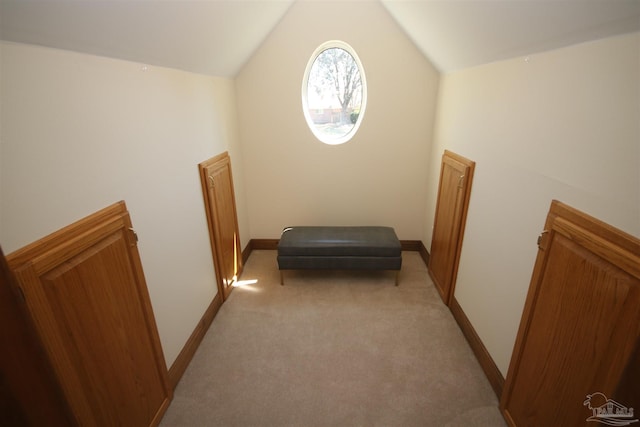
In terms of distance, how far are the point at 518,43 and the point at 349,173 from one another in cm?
207

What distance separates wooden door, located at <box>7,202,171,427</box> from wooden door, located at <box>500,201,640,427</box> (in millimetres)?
1963

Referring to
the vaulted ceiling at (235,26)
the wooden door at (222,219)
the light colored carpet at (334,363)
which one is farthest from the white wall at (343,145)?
the light colored carpet at (334,363)

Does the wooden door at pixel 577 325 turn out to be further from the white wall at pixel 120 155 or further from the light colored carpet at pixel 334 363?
the white wall at pixel 120 155

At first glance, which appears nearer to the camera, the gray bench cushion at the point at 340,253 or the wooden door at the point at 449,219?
the wooden door at the point at 449,219

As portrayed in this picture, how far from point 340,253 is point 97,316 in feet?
6.75

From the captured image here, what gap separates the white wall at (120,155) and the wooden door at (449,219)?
203 cm

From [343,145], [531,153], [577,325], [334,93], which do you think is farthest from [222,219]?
[577,325]

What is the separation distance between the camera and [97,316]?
4.30ft

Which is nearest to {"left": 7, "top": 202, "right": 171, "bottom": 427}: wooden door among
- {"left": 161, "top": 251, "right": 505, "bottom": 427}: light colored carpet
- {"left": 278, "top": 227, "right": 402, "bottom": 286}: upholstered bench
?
{"left": 161, "top": 251, "right": 505, "bottom": 427}: light colored carpet

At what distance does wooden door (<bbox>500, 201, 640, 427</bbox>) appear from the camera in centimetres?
104

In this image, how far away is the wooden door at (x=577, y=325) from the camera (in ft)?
3.42

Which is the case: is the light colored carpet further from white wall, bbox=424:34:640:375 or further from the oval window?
the oval window

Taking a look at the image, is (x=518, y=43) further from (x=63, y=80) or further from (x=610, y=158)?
(x=63, y=80)

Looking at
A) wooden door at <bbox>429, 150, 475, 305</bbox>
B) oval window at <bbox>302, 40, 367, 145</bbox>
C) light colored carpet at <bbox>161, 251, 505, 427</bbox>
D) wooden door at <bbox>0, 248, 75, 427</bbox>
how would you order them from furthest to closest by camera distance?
oval window at <bbox>302, 40, 367, 145</bbox>, wooden door at <bbox>429, 150, 475, 305</bbox>, light colored carpet at <bbox>161, 251, 505, 427</bbox>, wooden door at <bbox>0, 248, 75, 427</bbox>
